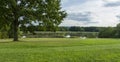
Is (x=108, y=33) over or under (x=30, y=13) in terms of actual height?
under

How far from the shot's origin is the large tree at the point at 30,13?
4950 cm

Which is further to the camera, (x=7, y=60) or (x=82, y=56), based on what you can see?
(x=82, y=56)

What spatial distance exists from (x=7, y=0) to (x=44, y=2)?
5813mm

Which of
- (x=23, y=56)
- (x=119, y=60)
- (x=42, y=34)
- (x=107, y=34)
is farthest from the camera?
(x=107, y=34)

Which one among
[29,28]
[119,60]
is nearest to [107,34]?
[29,28]

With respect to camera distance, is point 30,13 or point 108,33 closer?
point 30,13

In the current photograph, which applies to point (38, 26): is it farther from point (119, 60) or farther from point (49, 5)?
point (119, 60)

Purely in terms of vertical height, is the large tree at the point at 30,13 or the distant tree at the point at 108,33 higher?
the large tree at the point at 30,13

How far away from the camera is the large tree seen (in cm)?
4950

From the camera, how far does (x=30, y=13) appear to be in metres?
49.8

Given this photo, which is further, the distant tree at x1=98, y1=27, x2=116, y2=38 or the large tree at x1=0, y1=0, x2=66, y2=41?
the distant tree at x1=98, y1=27, x2=116, y2=38

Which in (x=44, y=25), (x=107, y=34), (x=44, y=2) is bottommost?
(x=107, y=34)

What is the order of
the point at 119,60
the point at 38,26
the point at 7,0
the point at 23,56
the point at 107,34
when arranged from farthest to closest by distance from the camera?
1. the point at 107,34
2. the point at 38,26
3. the point at 7,0
4. the point at 119,60
5. the point at 23,56

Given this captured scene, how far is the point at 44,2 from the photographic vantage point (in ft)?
168
